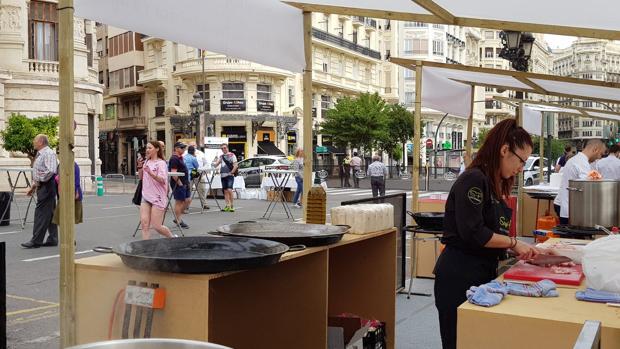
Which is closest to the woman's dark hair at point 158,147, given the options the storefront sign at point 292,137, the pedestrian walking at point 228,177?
the pedestrian walking at point 228,177

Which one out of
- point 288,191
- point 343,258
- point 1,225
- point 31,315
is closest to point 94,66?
point 288,191

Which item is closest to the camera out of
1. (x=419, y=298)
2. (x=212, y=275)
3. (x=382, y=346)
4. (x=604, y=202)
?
(x=212, y=275)

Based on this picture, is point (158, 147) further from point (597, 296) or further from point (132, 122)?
point (132, 122)

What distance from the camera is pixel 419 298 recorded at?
23.1 feet

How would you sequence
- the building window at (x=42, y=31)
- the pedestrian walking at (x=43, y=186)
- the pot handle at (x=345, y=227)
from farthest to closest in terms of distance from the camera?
1. the building window at (x=42, y=31)
2. the pedestrian walking at (x=43, y=186)
3. the pot handle at (x=345, y=227)

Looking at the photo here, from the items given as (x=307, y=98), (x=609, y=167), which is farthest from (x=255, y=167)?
(x=307, y=98)

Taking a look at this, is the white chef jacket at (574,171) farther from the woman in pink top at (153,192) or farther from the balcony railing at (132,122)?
the balcony railing at (132,122)

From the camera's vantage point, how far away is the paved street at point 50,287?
218 inches

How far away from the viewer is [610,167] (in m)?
11.3

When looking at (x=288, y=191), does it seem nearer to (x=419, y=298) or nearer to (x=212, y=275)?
(x=419, y=298)

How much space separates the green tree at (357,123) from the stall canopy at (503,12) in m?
43.5

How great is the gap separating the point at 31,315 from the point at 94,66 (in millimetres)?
29287

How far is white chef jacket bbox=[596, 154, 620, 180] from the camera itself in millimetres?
11125

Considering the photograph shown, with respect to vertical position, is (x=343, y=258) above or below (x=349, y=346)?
above
